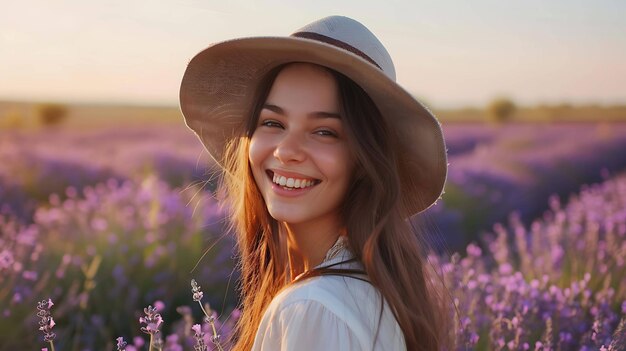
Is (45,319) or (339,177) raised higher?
(339,177)

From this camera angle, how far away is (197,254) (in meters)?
5.86

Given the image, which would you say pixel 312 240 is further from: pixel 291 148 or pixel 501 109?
pixel 501 109

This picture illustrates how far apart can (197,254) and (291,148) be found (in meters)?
3.69

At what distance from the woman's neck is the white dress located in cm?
33

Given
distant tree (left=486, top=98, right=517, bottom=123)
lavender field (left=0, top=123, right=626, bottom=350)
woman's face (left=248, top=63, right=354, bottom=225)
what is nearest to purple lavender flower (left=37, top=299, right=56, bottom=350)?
lavender field (left=0, top=123, right=626, bottom=350)

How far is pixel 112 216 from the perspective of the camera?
20.8 feet

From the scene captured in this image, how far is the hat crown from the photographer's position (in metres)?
2.39

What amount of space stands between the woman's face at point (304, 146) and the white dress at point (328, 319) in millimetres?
Result: 340

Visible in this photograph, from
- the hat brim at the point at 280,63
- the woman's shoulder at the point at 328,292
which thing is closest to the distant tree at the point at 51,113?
the hat brim at the point at 280,63

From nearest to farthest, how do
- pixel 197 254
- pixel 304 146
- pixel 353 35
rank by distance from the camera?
1. pixel 304 146
2. pixel 353 35
3. pixel 197 254

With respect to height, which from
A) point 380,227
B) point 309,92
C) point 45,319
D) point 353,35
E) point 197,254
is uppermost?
point 353,35

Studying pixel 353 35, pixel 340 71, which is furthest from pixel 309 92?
pixel 353 35

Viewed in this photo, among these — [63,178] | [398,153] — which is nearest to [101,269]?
[398,153]

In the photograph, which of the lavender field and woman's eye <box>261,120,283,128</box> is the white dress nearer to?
the lavender field
